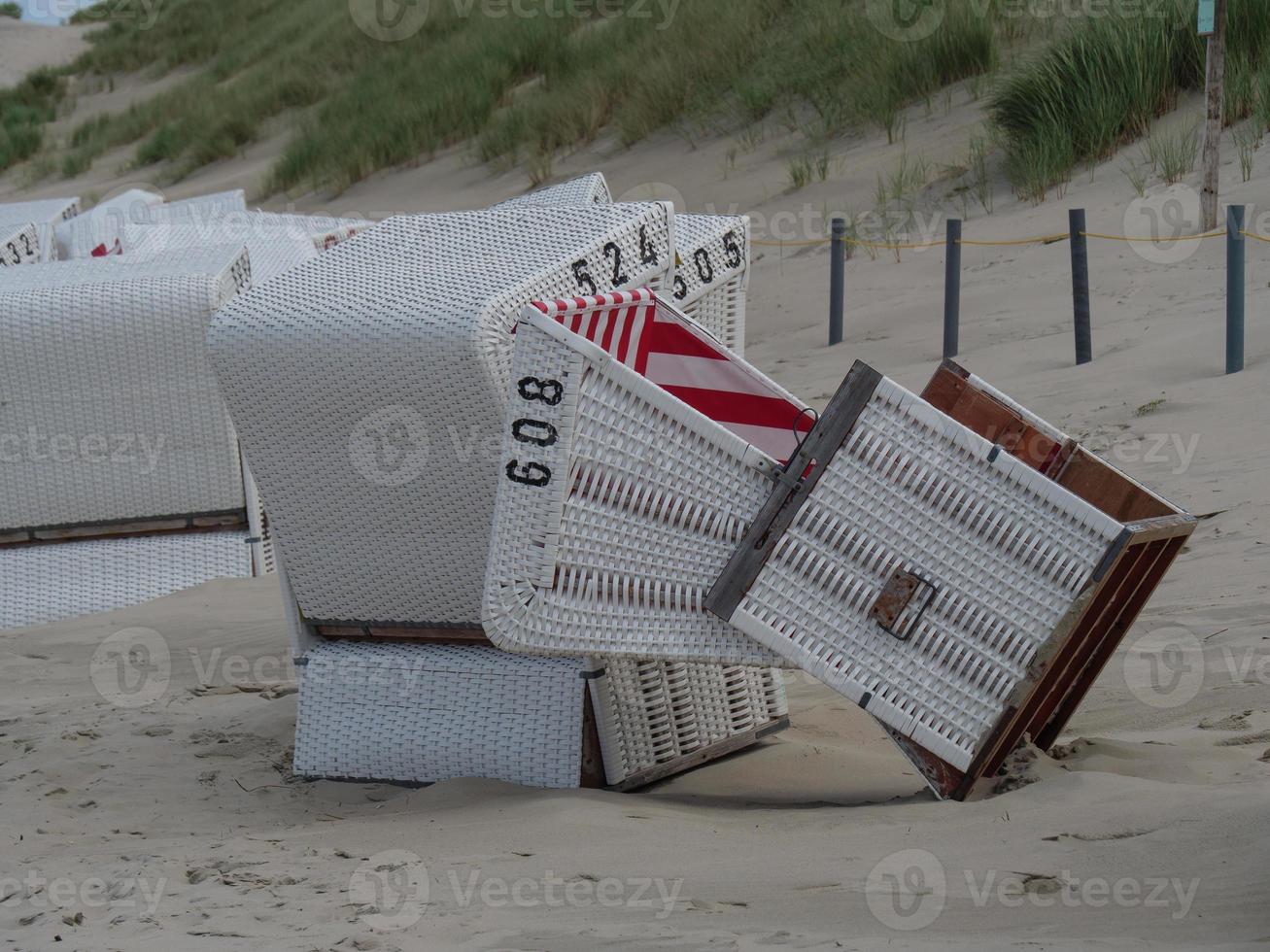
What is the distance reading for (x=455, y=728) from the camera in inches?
150

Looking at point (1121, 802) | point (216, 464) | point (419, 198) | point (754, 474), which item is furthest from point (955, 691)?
point (419, 198)

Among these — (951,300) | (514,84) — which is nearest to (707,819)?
(951,300)

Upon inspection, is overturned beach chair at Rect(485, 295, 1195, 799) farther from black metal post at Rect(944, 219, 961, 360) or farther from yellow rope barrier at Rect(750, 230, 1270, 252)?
black metal post at Rect(944, 219, 961, 360)

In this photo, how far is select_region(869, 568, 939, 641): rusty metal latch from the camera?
3186 millimetres

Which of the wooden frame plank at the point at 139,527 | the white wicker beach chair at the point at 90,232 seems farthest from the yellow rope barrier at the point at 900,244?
the wooden frame plank at the point at 139,527

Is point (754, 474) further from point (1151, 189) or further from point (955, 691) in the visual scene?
point (1151, 189)

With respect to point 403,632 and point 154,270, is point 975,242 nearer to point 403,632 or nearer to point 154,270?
point 154,270

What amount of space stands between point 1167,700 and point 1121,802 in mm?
952

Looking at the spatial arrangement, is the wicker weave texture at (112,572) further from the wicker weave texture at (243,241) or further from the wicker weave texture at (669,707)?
the wicker weave texture at (669,707)

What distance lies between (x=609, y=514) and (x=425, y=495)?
74 centimetres

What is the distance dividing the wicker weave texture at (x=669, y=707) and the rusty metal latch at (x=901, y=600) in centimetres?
73

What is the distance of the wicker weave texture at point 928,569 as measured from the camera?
3.17m

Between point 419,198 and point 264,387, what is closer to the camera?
point 264,387

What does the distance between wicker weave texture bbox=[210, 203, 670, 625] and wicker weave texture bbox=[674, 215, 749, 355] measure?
0.36m
